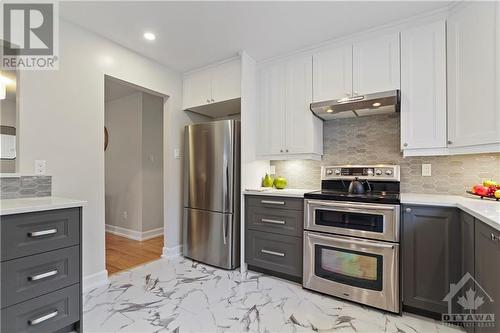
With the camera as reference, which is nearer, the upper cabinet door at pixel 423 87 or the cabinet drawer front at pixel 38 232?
the cabinet drawer front at pixel 38 232

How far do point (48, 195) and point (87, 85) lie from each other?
1086 mm

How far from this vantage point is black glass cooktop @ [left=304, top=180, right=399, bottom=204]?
193cm

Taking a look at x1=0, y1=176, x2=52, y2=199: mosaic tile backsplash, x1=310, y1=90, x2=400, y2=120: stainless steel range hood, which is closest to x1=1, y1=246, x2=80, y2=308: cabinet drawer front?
x1=0, y1=176, x2=52, y2=199: mosaic tile backsplash

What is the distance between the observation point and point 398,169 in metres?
2.28

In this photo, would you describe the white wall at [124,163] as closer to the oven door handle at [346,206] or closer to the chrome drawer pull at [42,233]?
the chrome drawer pull at [42,233]

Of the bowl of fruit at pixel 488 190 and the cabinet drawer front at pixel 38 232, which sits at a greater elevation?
the bowl of fruit at pixel 488 190

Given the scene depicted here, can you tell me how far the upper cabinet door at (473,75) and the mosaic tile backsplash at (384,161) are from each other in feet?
1.28

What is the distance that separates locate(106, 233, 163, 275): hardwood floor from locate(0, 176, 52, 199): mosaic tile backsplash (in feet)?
3.87

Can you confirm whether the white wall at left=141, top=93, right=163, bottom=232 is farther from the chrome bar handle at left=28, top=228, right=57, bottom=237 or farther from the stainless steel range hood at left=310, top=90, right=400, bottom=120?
the stainless steel range hood at left=310, top=90, right=400, bottom=120

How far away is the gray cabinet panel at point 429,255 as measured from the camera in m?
1.68

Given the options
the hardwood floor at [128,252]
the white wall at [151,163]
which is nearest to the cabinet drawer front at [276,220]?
the hardwood floor at [128,252]

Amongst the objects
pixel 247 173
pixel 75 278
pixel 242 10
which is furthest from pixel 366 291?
pixel 242 10

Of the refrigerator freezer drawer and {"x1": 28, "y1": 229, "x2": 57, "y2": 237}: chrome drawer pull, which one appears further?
the refrigerator freezer drawer

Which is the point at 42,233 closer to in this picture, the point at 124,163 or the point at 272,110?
the point at 272,110
